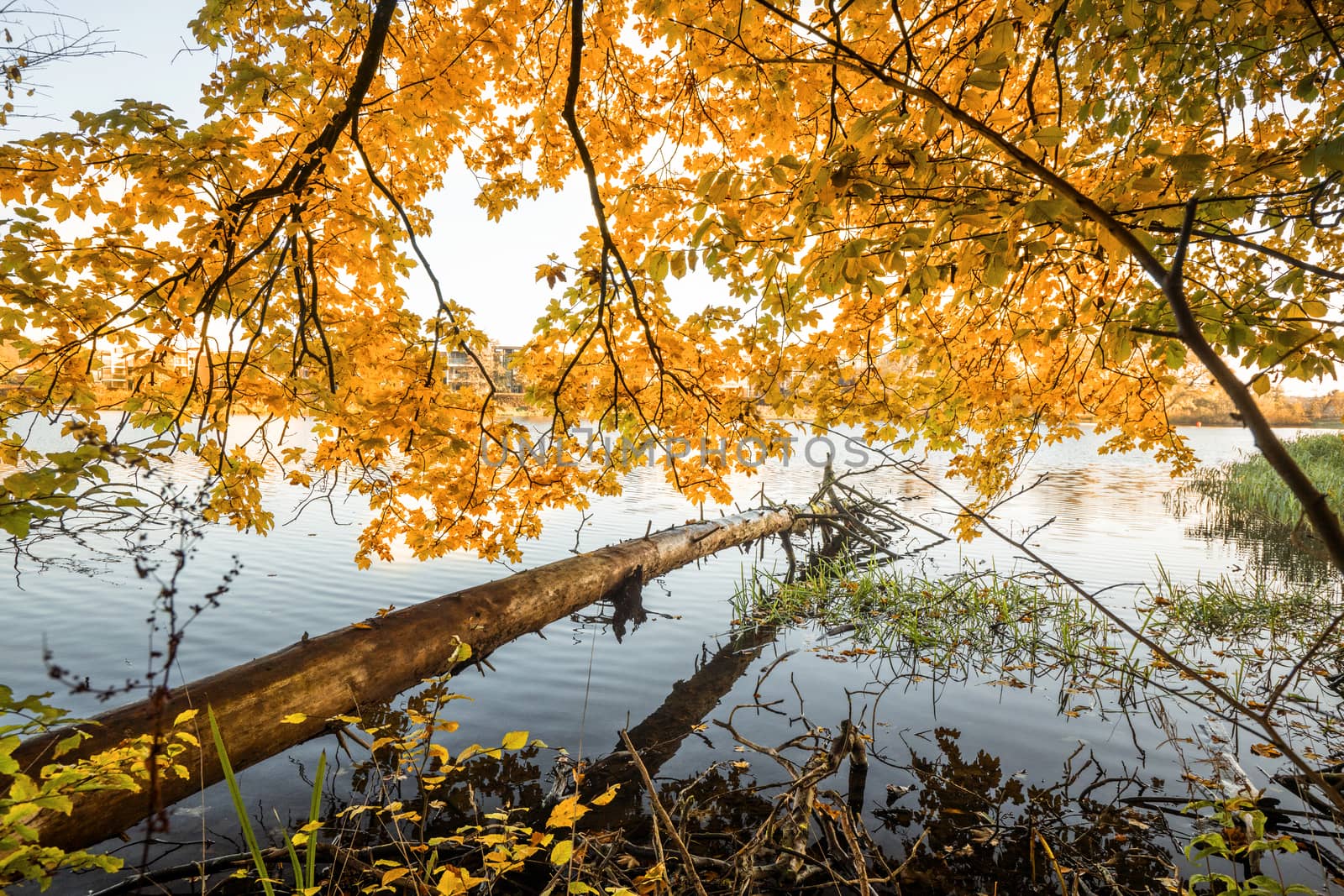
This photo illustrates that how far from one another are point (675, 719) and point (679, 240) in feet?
12.9

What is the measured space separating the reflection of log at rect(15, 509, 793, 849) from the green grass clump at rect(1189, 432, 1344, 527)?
1354 centimetres

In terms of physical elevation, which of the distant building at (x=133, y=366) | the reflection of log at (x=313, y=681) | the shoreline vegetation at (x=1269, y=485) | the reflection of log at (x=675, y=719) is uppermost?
the shoreline vegetation at (x=1269, y=485)

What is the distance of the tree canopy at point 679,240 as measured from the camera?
210 cm

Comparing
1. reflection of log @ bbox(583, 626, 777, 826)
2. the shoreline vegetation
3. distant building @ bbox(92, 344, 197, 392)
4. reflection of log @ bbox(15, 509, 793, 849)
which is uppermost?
the shoreline vegetation

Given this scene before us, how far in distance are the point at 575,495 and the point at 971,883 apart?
316 centimetres

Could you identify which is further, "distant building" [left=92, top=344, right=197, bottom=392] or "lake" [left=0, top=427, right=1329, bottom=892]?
"lake" [left=0, top=427, right=1329, bottom=892]

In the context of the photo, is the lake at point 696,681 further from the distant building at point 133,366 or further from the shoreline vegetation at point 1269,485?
the shoreline vegetation at point 1269,485

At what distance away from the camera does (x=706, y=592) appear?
30.8ft

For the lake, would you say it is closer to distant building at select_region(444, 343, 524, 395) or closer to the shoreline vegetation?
distant building at select_region(444, 343, 524, 395)

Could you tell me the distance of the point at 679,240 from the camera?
3830 mm

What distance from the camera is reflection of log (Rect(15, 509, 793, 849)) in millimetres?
2713

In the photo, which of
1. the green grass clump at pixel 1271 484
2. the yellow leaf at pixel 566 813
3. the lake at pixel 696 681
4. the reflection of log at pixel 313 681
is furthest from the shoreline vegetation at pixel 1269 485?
the yellow leaf at pixel 566 813

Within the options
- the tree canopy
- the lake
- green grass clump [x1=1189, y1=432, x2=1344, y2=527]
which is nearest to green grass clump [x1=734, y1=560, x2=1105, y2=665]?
the lake

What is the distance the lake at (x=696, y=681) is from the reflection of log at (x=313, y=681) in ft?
2.10
